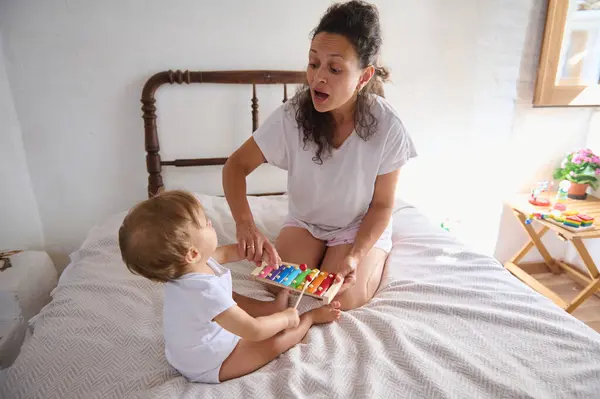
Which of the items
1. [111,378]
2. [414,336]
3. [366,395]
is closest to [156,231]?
[111,378]

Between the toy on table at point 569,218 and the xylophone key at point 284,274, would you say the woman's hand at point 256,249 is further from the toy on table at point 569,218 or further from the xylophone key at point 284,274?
the toy on table at point 569,218

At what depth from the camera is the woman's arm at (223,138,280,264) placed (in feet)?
3.44

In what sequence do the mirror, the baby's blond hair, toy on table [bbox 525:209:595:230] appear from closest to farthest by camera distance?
the baby's blond hair → toy on table [bbox 525:209:595:230] → the mirror

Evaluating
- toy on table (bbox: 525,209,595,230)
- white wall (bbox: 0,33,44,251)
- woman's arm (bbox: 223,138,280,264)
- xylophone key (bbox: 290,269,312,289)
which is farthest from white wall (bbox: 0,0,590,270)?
xylophone key (bbox: 290,269,312,289)

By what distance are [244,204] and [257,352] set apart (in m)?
0.47

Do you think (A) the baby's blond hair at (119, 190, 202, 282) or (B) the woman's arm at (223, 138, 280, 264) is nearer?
(A) the baby's blond hair at (119, 190, 202, 282)

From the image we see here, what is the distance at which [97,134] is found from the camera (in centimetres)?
160

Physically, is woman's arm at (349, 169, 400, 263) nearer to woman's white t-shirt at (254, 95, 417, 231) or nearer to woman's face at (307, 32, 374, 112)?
woman's white t-shirt at (254, 95, 417, 231)

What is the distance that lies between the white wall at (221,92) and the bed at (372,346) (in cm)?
63

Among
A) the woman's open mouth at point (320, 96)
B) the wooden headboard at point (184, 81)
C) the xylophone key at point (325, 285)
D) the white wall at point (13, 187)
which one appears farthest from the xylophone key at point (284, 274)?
the white wall at point (13, 187)

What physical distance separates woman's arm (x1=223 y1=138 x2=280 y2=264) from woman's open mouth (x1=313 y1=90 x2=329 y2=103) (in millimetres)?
265

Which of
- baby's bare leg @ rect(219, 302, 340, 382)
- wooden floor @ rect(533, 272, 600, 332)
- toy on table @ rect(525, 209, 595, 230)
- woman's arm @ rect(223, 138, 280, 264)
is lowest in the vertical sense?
wooden floor @ rect(533, 272, 600, 332)

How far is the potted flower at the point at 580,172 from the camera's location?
185 centimetres

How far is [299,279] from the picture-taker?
101cm
